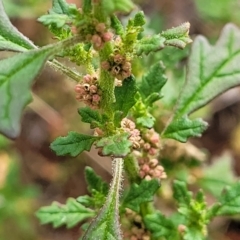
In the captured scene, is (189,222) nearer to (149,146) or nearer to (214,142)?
(149,146)

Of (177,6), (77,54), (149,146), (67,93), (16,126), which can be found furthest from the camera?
(177,6)

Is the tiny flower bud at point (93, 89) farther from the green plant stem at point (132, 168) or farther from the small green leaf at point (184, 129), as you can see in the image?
the small green leaf at point (184, 129)

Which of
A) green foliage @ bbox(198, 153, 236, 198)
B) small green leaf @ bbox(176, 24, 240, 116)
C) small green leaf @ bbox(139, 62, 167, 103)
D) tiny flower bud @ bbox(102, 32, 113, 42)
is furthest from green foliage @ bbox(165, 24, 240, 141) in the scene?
green foliage @ bbox(198, 153, 236, 198)

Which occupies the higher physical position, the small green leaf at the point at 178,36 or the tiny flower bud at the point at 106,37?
the small green leaf at the point at 178,36

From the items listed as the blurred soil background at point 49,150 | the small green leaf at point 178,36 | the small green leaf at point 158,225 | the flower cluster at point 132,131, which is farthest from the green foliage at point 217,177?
the small green leaf at point 178,36

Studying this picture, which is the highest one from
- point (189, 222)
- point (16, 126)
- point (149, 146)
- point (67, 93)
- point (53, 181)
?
point (67, 93)

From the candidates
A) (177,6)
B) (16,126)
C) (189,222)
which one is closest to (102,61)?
(16,126)

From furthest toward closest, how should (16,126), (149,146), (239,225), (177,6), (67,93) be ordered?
(177,6) → (67,93) → (239,225) → (149,146) → (16,126)

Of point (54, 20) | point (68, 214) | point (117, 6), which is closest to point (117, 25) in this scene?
point (54, 20)
